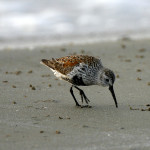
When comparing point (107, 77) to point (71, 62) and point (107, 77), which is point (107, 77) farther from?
point (71, 62)

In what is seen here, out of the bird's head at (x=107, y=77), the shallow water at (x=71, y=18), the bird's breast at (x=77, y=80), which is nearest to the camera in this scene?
the bird's head at (x=107, y=77)

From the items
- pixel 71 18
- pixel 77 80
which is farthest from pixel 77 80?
pixel 71 18

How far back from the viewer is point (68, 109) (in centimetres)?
598

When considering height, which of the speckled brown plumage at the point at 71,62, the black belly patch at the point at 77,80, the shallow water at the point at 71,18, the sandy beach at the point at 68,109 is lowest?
the sandy beach at the point at 68,109

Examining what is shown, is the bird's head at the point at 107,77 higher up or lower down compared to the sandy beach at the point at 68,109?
higher up

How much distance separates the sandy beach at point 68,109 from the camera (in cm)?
459

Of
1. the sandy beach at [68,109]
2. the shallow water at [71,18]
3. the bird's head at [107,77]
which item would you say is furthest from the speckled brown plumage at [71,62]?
the shallow water at [71,18]

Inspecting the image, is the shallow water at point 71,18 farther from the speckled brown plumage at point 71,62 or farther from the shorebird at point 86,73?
the shorebird at point 86,73

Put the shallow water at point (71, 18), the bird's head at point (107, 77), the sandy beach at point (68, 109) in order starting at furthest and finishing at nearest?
1. the shallow water at point (71, 18)
2. the bird's head at point (107, 77)
3. the sandy beach at point (68, 109)

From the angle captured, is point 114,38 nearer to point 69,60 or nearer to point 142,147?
point 69,60

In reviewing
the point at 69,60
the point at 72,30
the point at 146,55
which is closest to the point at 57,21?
the point at 72,30

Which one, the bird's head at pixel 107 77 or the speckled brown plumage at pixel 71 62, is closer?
the bird's head at pixel 107 77

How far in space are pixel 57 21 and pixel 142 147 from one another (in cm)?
919

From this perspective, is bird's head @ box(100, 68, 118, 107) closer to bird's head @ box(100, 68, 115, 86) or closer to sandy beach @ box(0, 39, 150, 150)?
bird's head @ box(100, 68, 115, 86)
